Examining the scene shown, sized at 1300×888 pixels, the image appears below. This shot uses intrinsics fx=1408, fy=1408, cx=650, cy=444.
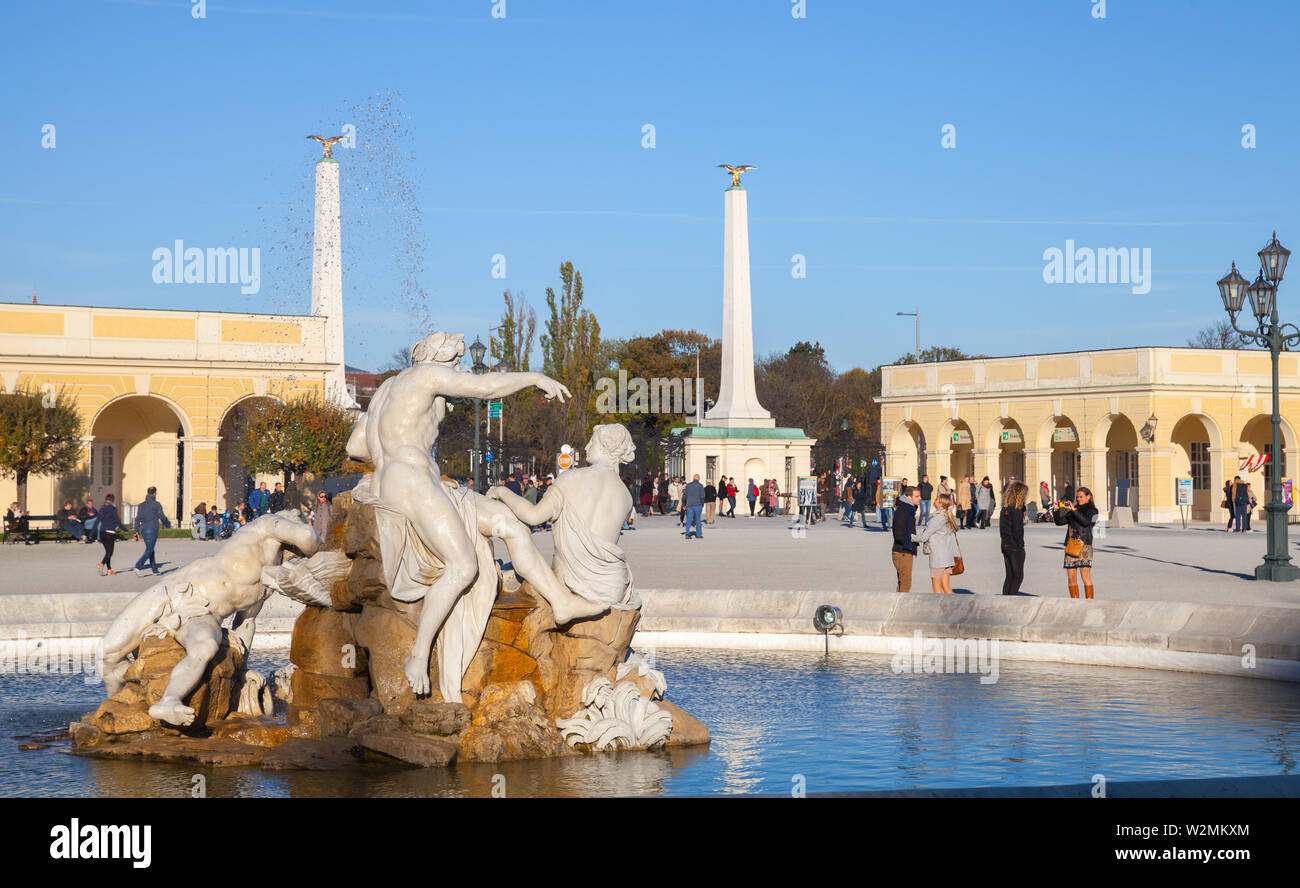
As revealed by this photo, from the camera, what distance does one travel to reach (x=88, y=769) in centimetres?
732

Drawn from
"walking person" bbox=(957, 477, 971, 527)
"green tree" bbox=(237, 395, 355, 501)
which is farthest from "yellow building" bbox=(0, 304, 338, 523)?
"walking person" bbox=(957, 477, 971, 527)

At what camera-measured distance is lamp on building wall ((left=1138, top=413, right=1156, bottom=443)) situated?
4653 cm

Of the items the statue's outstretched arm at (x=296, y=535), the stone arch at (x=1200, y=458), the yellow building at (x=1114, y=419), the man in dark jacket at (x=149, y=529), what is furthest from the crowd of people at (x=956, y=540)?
the stone arch at (x=1200, y=458)

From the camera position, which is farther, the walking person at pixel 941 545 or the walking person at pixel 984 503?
the walking person at pixel 984 503

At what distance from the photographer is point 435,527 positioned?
7.64 metres

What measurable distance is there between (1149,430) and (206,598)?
42951mm

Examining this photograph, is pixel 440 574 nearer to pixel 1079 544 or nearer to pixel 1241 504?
pixel 1079 544

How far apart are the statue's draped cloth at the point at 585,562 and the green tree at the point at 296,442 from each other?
2695 cm

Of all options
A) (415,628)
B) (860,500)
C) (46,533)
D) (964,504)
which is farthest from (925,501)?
(415,628)

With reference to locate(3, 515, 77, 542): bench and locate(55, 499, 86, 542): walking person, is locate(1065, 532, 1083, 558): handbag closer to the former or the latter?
locate(3, 515, 77, 542): bench

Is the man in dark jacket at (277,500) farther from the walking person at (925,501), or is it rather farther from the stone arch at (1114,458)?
the stone arch at (1114,458)

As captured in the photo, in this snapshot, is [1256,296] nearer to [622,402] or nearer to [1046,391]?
[1046,391]

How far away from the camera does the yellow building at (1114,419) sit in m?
47.0

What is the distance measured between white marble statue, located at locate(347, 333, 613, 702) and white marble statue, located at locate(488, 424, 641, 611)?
0.09 meters
